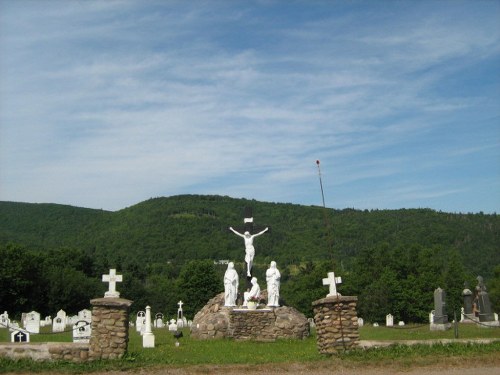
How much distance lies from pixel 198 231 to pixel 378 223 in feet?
112

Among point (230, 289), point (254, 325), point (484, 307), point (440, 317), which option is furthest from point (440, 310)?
point (230, 289)

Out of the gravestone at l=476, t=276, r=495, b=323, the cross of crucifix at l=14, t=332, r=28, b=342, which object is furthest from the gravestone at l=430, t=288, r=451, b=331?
the cross of crucifix at l=14, t=332, r=28, b=342

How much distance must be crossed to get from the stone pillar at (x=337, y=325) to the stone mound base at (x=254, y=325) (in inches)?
307

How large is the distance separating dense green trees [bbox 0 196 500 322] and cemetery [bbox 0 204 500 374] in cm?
316

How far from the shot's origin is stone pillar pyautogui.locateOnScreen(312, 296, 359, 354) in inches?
529

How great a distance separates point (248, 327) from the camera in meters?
21.5

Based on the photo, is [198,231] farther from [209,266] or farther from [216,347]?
[216,347]

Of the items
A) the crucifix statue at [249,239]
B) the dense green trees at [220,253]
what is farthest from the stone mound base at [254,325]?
the crucifix statue at [249,239]

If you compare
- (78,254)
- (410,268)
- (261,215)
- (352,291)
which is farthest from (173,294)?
(261,215)

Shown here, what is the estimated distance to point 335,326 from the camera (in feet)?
44.4

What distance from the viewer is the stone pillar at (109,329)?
12984 mm

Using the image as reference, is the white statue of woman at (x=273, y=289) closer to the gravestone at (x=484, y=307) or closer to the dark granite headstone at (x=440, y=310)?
the dark granite headstone at (x=440, y=310)

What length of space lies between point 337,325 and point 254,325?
848 cm

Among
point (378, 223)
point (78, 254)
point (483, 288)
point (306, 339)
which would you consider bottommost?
point (306, 339)
